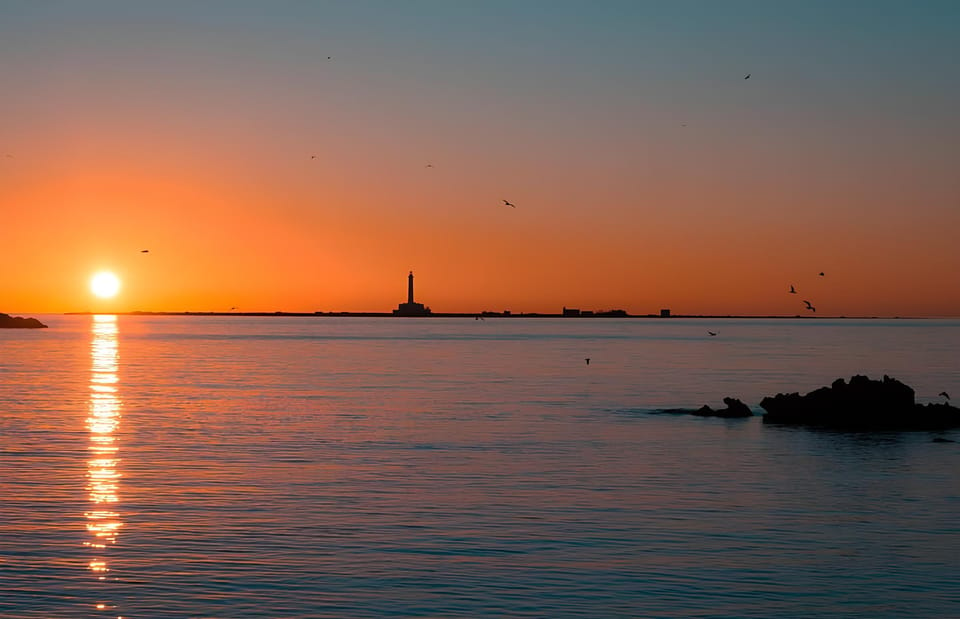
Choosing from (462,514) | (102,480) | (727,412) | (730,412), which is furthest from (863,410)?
(102,480)

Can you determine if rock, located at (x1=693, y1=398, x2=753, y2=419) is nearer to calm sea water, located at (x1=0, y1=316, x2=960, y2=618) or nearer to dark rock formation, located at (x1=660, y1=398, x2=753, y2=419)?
dark rock formation, located at (x1=660, y1=398, x2=753, y2=419)

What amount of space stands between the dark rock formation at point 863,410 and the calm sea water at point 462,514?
3098 millimetres

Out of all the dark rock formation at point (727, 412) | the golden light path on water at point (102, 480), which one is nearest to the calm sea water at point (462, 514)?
the golden light path on water at point (102, 480)

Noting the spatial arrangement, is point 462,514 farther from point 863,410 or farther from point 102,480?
point 863,410

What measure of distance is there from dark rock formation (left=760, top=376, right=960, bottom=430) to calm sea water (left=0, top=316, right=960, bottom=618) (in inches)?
122

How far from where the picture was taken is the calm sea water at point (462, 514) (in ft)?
74.4

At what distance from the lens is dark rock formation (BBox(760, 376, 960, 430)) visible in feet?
197

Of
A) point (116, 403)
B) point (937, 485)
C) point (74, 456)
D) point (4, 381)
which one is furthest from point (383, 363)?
point (937, 485)

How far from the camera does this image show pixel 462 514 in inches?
1246

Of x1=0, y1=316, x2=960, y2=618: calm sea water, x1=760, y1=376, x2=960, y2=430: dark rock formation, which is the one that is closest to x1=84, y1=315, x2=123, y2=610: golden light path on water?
x1=0, y1=316, x2=960, y2=618: calm sea water

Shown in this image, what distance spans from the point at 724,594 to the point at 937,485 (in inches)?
759

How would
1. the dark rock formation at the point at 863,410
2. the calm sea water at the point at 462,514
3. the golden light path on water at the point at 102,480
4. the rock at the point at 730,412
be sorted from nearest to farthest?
the calm sea water at the point at 462,514 < the golden light path on water at the point at 102,480 < the dark rock formation at the point at 863,410 < the rock at the point at 730,412

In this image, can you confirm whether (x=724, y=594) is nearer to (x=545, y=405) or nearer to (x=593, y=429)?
(x=593, y=429)

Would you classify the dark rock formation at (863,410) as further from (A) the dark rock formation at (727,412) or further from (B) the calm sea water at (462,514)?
(B) the calm sea water at (462,514)
